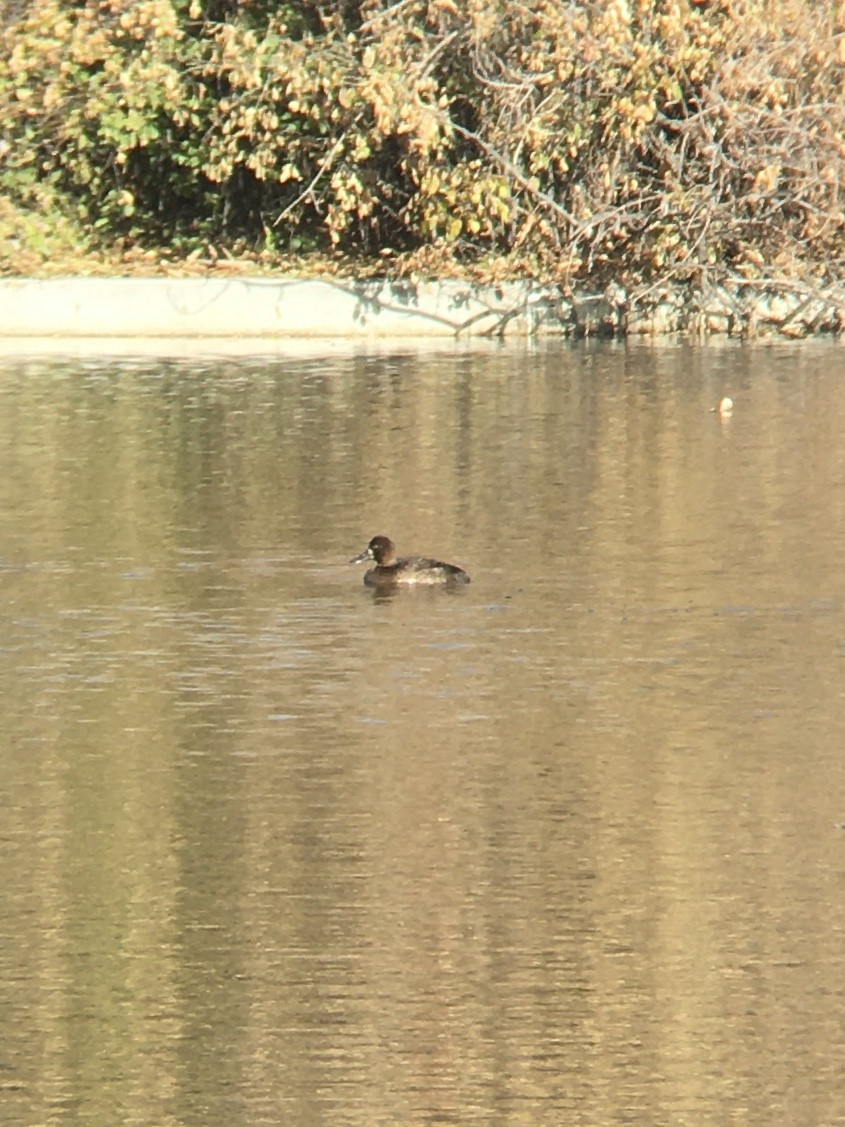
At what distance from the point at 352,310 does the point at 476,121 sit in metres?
2.67

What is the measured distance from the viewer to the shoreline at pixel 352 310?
2741 cm

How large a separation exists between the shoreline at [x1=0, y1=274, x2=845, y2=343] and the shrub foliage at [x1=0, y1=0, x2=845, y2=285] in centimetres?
38

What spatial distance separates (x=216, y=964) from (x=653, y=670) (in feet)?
14.1

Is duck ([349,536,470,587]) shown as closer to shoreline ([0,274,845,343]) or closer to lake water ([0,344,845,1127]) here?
lake water ([0,344,845,1127])

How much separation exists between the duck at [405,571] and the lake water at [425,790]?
0.32ft

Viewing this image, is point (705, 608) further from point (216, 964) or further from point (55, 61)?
point (55, 61)

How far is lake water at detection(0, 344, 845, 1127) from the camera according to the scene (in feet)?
22.0

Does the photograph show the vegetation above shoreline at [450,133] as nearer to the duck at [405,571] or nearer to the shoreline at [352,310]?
the shoreline at [352,310]

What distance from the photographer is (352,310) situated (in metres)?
27.6

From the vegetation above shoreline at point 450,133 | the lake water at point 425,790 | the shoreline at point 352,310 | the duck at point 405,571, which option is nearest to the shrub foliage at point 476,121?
the vegetation above shoreline at point 450,133

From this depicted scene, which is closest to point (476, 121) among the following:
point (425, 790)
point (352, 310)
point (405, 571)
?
point (352, 310)

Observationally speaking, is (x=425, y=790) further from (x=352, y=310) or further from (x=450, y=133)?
(x=352, y=310)

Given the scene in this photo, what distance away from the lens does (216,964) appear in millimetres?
7449

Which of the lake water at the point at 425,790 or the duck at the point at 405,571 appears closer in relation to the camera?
the lake water at the point at 425,790
